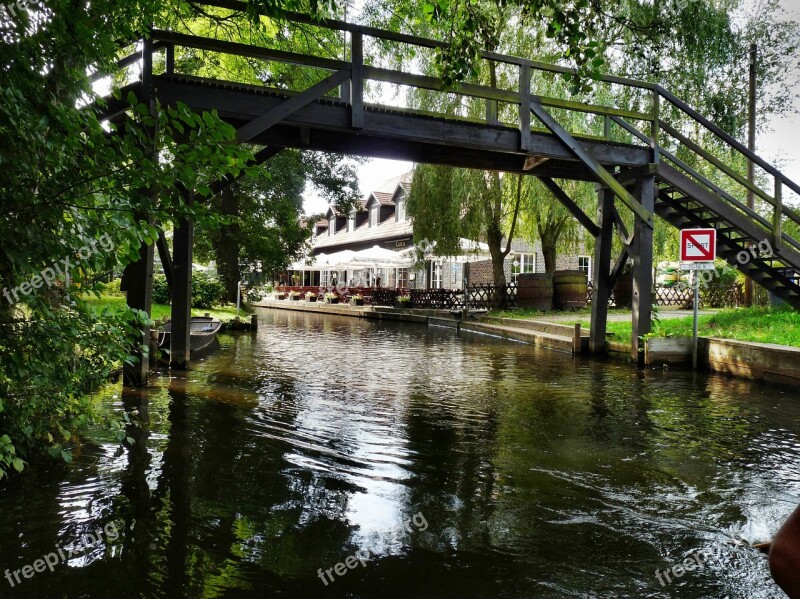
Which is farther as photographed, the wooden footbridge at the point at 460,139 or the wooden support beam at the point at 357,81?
the wooden support beam at the point at 357,81

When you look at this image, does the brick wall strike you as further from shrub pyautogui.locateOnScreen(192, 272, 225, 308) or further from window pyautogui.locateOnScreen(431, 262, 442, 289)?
shrub pyautogui.locateOnScreen(192, 272, 225, 308)

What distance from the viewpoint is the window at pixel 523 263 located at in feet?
103

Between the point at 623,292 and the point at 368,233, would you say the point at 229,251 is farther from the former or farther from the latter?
the point at 368,233

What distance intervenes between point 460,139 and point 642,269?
14.6 feet

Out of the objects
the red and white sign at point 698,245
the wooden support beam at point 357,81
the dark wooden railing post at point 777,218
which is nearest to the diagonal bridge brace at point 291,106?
the wooden support beam at point 357,81

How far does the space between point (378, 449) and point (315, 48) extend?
1137cm

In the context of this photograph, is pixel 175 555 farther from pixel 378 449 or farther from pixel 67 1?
pixel 67 1

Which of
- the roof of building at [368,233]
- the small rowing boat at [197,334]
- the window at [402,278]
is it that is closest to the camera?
the small rowing boat at [197,334]

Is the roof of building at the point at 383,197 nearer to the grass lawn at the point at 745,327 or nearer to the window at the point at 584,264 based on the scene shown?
the window at the point at 584,264

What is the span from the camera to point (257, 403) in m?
7.34

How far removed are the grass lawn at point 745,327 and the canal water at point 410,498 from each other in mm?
3243

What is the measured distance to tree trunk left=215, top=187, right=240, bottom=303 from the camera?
70.1ft

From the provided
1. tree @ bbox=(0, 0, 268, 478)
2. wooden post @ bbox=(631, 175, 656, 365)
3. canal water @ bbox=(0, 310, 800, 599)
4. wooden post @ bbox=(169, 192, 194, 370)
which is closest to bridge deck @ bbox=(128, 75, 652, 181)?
wooden post @ bbox=(631, 175, 656, 365)

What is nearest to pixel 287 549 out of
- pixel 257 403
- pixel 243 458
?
pixel 243 458
